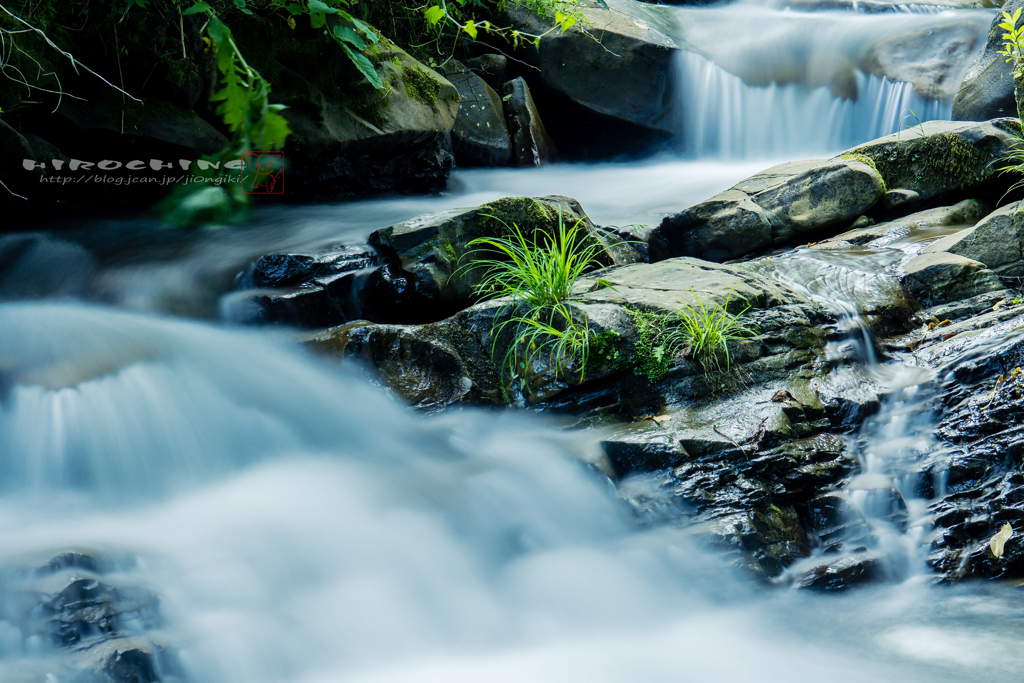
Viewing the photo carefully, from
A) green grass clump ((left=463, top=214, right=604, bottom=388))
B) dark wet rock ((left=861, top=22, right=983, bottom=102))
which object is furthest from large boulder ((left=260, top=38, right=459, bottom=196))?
dark wet rock ((left=861, top=22, right=983, bottom=102))

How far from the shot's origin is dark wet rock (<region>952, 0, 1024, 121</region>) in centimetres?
721

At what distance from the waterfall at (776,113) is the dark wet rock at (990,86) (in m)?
1.36

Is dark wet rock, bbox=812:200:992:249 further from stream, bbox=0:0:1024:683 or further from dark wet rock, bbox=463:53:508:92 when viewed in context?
dark wet rock, bbox=463:53:508:92

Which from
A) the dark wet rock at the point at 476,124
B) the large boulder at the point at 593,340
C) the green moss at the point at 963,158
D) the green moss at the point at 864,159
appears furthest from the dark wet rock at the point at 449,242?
the dark wet rock at the point at 476,124

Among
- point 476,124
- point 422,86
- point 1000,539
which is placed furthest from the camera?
point 476,124

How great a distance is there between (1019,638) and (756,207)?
3.95 meters

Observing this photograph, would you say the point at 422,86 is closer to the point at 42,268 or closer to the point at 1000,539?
the point at 42,268

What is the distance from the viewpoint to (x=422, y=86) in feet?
23.6

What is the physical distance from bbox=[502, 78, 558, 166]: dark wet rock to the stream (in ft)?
16.9

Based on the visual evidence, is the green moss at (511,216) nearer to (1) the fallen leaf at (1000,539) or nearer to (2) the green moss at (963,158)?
(1) the fallen leaf at (1000,539)

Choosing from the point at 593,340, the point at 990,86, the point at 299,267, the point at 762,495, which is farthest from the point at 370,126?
the point at 990,86

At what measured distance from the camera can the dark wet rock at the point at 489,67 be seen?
953cm

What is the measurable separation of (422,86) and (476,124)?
1716 millimetres

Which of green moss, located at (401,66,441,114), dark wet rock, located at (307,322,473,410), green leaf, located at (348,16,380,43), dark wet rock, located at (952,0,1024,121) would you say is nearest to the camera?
green leaf, located at (348,16,380,43)
